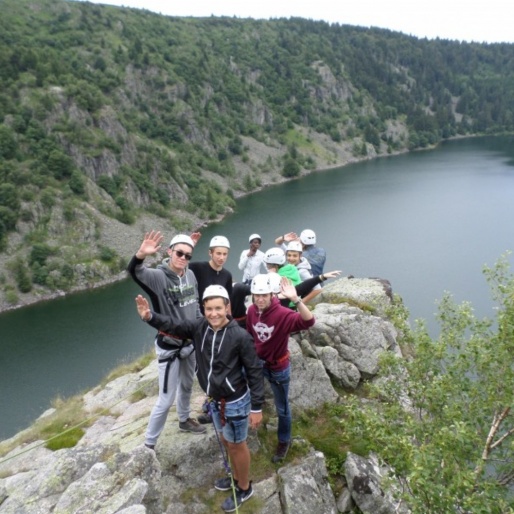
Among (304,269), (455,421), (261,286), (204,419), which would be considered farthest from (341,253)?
(455,421)

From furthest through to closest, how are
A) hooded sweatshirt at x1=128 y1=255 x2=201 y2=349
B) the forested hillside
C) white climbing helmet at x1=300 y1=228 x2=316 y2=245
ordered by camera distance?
the forested hillside < white climbing helmet at x1=300 y1=228 x2=316 y2=245 < hooded sweatshirt at x1=128 y1=255 x2=201 y2=349

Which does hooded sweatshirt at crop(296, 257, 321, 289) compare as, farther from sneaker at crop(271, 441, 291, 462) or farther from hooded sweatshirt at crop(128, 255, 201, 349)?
sneaker at crop(271, 441, 291, 462)

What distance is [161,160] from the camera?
94.4 m

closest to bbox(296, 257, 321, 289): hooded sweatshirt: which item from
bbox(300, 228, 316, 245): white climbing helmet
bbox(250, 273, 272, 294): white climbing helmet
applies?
bbox(300, 228, 316, 245): white climbing helmet

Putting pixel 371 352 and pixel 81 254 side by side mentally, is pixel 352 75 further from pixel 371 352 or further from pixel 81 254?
pixel 371 352

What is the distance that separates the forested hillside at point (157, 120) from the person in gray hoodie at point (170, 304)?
Result: 183 feet

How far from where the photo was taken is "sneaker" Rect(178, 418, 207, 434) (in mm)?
7219

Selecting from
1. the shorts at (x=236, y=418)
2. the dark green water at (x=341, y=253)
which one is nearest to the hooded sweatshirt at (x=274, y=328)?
the shorts at (x=236, y=418)

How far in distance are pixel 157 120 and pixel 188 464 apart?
114646 mm

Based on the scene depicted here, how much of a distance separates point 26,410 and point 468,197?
2910 inches

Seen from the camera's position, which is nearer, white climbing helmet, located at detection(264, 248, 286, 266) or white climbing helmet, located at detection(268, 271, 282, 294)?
white climbing helmet, located at detection(268, 271, 282, 294)

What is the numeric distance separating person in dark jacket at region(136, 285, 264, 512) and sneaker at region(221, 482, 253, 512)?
0.24 m

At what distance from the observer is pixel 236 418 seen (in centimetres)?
576

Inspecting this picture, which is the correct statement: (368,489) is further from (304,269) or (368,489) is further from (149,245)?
(149,245)
